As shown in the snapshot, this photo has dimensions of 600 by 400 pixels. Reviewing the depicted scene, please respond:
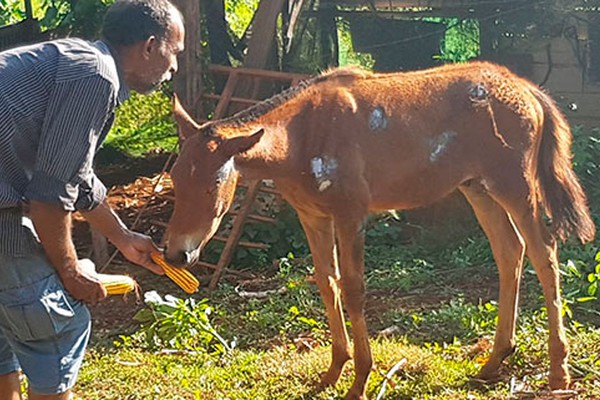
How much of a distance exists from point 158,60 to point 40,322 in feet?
3.54

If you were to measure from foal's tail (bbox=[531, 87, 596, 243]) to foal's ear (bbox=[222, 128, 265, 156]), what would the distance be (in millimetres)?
1837

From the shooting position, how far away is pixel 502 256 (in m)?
5.96

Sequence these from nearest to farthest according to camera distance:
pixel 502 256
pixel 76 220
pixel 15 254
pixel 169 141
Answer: pixel 15 254, pixel 502 256, pixel 76 220, pixel 169 141

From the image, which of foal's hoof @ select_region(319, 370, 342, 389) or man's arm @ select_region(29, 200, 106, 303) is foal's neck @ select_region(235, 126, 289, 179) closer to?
foal's hoof @ select_region(319, 370, 342, 389)

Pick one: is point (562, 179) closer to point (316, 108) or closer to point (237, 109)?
point (316, 108)

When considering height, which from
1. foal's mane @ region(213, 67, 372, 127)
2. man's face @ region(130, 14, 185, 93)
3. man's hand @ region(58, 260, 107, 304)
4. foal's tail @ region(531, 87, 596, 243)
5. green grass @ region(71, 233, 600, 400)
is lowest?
green grass @ region(71, 233, 600, 400)

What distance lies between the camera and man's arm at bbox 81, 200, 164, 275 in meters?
4.25

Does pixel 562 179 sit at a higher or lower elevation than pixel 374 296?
higher

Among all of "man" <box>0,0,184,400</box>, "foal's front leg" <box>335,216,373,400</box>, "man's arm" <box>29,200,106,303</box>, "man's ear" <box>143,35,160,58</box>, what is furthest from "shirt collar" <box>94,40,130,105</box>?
"foal's front leg" <box>335,216,373,400</box>

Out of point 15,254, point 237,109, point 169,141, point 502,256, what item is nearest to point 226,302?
point 237,109

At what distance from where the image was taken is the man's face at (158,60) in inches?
145

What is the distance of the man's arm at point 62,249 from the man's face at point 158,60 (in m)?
0.63

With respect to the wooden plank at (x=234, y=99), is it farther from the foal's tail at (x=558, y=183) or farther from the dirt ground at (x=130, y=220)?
the foal's tail at (x=558, y=183)

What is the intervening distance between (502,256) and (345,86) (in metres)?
1.44
